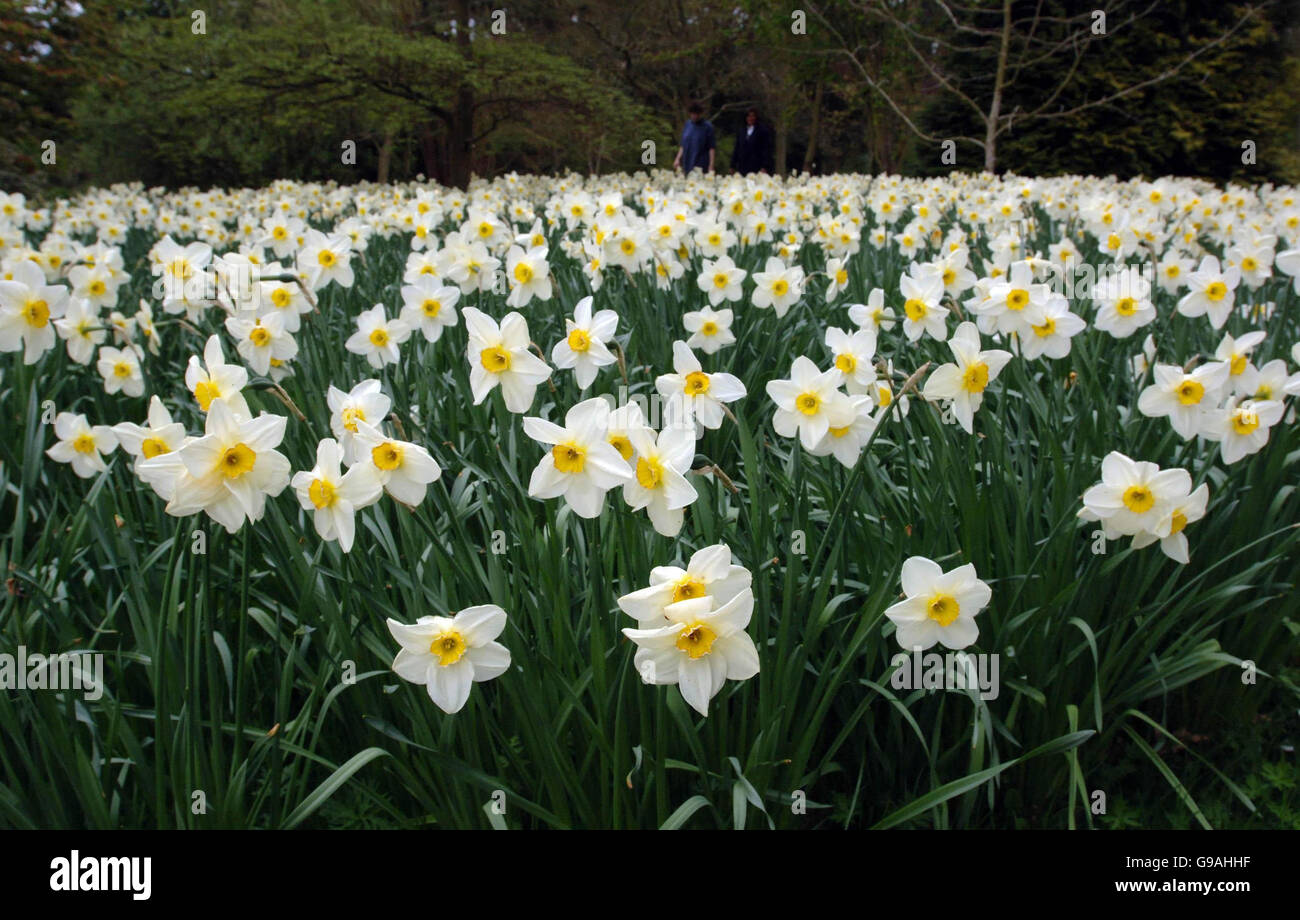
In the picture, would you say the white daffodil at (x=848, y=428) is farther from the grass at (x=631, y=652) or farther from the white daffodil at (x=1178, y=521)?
the white daffodil at (x=1178, y=521)

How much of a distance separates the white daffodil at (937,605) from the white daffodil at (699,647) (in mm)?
299

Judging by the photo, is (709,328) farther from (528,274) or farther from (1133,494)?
(1133,494)

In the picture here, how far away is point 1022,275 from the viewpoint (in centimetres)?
230

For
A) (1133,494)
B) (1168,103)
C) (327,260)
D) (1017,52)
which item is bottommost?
(1133,494)

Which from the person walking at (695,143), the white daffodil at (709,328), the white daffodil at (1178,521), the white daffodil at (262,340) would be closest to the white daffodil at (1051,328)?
the white daffodil at (1178,521)

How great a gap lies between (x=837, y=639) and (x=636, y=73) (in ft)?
66.2

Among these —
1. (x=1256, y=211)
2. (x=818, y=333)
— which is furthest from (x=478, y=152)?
(x=818, y=333)

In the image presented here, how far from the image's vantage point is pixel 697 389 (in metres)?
1.90

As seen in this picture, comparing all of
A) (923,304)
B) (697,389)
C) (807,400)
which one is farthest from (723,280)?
(807,400)

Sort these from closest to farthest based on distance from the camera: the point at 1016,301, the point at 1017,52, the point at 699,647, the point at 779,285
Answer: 1. the point at 699,647
2. the point at 1016,301
3. the point at 779,285
4. the point at 1017,52

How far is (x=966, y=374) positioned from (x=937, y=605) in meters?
0.63

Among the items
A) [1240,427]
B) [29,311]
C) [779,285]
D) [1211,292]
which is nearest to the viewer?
[1240,427]

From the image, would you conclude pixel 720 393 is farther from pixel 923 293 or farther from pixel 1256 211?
pixel 1256 211

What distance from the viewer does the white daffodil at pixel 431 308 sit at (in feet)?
9.18
